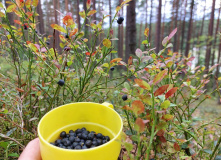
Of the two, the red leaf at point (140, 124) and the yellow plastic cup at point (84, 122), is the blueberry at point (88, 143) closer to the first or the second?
the yellow plastic cup at point (84, 122)

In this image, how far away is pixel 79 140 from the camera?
0.55m

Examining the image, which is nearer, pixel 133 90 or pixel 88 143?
pixel 88 143

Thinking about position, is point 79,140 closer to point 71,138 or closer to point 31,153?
point 71,138

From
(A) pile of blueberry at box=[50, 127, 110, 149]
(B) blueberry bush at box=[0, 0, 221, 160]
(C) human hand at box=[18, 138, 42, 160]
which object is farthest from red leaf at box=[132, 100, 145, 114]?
(C) human hand at box=[18, 138, 42, 160]

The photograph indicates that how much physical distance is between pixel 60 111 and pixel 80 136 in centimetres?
12

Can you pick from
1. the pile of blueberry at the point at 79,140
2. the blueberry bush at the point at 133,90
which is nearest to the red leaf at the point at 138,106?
the blueberry bush at the point at 133,90

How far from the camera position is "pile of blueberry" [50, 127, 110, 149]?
53 cm

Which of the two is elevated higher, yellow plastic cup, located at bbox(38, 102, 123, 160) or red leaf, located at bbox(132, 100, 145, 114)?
red leaf, located at bbox(132, 100, 145, 114)

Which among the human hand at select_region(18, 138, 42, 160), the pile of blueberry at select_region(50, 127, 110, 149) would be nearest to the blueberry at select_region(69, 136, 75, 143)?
the pile of blueberry at select_region(50, 127, 110, 149)

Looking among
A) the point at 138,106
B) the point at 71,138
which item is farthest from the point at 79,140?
the point at 138,106

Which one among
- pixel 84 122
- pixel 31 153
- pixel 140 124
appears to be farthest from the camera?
pixel 84 122

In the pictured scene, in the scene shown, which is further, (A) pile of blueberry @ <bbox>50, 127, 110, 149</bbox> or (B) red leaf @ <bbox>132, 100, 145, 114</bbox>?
(A) pile of blueberry @ <bbox>50, 127, 110, 149</bbox>

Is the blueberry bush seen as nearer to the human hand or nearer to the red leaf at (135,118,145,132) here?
the red leaf at (135,118,145,132)

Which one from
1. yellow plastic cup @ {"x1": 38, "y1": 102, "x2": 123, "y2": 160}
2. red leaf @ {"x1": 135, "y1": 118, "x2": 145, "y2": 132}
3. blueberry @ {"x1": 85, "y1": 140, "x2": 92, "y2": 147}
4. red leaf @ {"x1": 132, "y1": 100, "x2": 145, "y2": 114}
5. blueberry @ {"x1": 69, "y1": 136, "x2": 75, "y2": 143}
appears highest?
red leaf @ {"x1": 132, "y1": 100, "x2": 145, "y2": 114}
